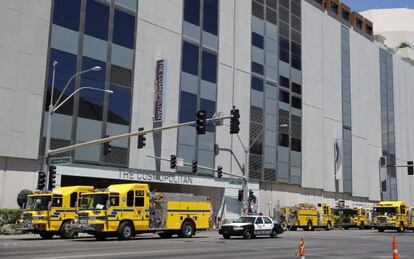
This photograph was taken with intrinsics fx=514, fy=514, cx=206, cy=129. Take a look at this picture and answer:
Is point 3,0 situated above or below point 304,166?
above

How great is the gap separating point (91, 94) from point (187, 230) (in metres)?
15.6

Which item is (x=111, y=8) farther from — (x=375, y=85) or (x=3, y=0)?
(x=375, y=85)

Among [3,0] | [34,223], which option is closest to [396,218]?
[34,223]

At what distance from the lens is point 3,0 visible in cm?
3706

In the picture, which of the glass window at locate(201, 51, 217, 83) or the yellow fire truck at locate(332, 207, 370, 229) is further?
the yellow fire truck at locate(332, 207, 370, 229)

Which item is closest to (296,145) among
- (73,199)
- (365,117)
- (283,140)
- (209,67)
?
(283,140)

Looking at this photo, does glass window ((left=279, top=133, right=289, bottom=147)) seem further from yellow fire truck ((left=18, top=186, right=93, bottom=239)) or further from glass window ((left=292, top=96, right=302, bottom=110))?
yellow fire truck ((left=18, top=186, right=93, bottom=239))

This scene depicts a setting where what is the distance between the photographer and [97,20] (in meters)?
43.4

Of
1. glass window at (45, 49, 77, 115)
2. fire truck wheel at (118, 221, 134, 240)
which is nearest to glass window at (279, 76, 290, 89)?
glass window at (45, 49, 77, 115)

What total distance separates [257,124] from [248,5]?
542 inches

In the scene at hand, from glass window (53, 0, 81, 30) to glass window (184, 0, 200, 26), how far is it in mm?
12667

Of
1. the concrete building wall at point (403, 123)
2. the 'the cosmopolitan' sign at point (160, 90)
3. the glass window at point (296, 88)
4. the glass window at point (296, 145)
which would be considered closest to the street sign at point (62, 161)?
the 'the cosmopolitan' sign at point (160, 90)

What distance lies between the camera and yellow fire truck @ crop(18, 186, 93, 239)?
99.2 feet

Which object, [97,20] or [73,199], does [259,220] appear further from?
[97,20]
